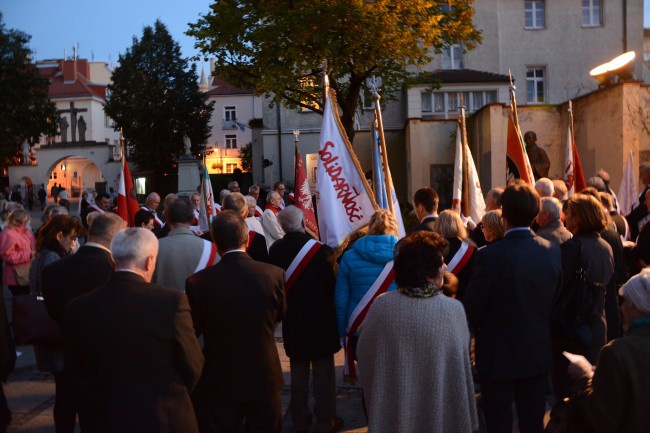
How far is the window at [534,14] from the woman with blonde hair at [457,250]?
31.5 metres

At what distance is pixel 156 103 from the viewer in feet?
158

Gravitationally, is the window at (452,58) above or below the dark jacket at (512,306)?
above

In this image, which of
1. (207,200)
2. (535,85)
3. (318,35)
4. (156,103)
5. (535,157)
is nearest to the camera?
(207,200)

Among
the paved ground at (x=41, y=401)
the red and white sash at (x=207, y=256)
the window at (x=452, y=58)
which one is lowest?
the paved ground at (x=41, y=401)

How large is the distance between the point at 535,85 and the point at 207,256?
3225cm

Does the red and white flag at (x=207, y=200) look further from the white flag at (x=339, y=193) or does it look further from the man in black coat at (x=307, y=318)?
the man in black coat at (x=307, y=318)

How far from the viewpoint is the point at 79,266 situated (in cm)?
476

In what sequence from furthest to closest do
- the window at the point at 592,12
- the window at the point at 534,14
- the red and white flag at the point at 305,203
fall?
1. the window at the point at 534,14
2. the window at the point at 592,12
3. the red and white flag at the point at 305,203

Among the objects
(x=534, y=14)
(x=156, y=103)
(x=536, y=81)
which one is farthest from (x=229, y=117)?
(x=536, y=81)

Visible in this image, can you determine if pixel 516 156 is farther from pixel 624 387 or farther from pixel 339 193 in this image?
pixel 624 387

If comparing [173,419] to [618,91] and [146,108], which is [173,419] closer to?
[618,91]

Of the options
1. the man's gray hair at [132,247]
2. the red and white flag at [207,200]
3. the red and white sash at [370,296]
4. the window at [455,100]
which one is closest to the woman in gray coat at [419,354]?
the man's gray hair at [132,247]

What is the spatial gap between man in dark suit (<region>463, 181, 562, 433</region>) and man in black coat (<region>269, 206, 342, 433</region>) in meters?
1.36

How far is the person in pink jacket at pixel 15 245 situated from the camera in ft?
27.8
